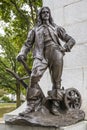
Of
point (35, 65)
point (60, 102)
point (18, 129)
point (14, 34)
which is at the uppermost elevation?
point (14, 34)

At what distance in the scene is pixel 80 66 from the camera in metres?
4.97

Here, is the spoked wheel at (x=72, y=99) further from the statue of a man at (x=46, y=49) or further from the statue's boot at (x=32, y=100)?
the statue's boot at (x=32, y=100)

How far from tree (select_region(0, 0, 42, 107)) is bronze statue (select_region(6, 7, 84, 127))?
6.84 meters

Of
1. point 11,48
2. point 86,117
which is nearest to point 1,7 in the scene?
point 11,48

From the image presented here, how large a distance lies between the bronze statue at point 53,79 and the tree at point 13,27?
684 centimetres

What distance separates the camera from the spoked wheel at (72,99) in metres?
4.23

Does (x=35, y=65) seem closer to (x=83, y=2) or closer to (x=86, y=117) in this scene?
(x=86, y=117)

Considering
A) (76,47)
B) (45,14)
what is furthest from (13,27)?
(45,14)

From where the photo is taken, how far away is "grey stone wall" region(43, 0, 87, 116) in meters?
4.90

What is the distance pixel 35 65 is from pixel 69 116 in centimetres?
81

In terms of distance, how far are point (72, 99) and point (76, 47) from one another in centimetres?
114

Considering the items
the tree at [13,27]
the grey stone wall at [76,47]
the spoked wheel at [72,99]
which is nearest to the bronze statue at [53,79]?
the spoked wheel at [72,99]

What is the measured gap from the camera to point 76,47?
512 centimetres

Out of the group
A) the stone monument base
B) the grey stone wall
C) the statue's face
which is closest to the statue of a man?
the statue's face
